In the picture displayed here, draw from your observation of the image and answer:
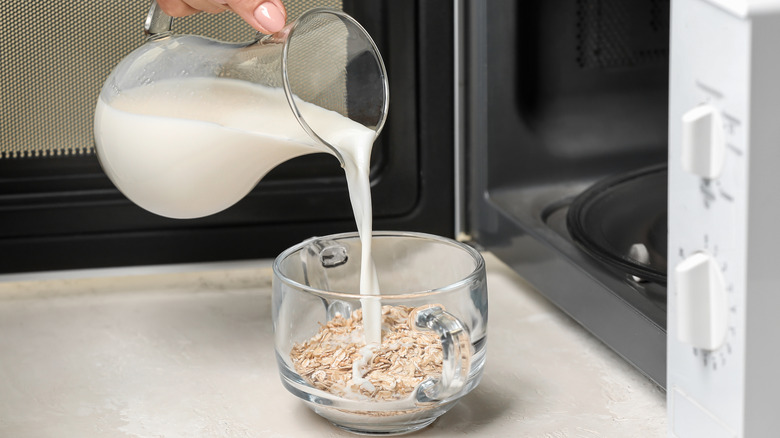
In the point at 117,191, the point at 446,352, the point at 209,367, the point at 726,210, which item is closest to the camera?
the point at 726,210

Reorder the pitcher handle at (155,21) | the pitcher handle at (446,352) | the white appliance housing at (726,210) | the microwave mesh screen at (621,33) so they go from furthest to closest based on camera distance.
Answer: the microwave mesh screen at (621,33), the pitcher handle at (155,21), the pitcher handle at (446,352), the white appliance housing at (726,210)

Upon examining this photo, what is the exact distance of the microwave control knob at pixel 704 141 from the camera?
374 mm

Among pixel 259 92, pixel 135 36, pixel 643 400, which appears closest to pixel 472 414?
pixel 643 400

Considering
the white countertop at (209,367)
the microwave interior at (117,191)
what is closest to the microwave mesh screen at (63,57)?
the microwave interior at (117,191)

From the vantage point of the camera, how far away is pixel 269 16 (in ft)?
1.85

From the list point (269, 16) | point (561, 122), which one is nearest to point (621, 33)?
point (561, 122)

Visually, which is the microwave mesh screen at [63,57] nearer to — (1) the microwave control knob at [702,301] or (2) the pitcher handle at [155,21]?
(2) the pitcher handle at [155,21]

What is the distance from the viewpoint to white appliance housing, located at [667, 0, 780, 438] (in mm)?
354

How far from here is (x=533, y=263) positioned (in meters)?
0.67

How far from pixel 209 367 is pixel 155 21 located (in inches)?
8.6

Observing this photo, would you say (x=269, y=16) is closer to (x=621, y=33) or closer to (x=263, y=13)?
(x=263, y=13)

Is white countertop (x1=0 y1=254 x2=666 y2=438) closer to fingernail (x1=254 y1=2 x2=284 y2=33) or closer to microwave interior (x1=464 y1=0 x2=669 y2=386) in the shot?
microwave interior (x1=464 y1=0 x2=669 y2=386)

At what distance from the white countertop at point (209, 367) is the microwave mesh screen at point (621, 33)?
0.57 feet

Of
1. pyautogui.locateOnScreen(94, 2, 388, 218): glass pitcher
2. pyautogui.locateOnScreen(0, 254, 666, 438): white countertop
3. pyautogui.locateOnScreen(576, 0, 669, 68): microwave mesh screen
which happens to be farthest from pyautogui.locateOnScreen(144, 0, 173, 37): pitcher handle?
pyautogui.locateOnScreen(576, 0, 669, 68): microwave mesh screen
